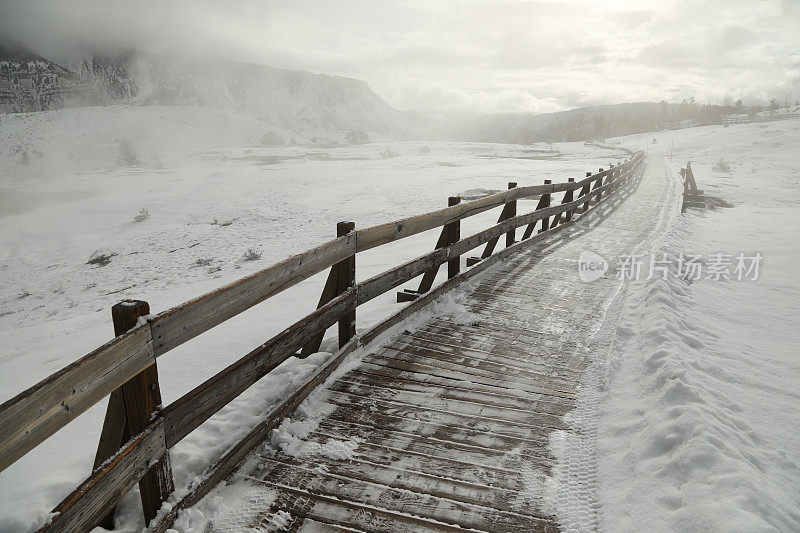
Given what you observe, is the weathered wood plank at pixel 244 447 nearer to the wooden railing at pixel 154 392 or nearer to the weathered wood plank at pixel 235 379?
the wooden railing at pixel 154 392

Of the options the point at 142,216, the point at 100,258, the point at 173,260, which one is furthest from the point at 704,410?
the point at 142,216

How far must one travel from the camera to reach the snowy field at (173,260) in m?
3.33

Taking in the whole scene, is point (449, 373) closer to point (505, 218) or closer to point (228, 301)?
point (228, 301)

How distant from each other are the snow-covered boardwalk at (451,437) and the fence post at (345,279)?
1.13 ft

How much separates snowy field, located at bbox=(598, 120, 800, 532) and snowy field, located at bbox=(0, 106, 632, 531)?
2.53m

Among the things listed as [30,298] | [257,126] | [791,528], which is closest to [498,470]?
[791,528]

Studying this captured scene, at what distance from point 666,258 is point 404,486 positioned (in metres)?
7.78

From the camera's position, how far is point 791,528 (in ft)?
7.47

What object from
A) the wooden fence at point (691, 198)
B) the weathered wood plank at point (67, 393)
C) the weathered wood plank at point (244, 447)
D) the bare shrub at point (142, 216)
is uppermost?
the weathered wood plank at point (67, 393)

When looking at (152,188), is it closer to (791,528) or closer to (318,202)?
(318,202)

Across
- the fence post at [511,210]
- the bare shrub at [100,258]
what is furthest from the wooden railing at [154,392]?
the bare shrub at [100,258]

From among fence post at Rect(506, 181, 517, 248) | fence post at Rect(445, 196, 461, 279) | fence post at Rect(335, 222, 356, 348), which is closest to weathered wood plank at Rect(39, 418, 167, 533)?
fence post at Rect(335, 222, 356, 348)

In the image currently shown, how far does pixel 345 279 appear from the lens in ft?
13.4

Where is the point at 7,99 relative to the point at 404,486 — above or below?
above
